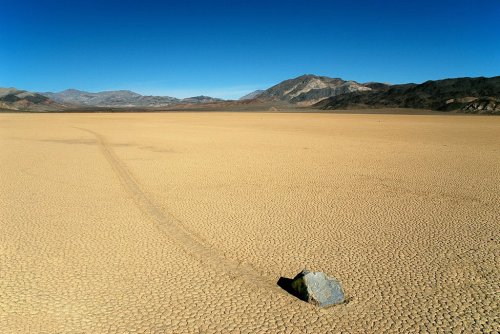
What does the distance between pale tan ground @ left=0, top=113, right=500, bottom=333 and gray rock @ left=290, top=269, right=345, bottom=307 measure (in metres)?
0.13

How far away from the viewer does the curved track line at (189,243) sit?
14.7ft

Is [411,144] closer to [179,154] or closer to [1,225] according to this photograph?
[179,154]

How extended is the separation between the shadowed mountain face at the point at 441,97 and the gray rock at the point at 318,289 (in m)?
65.6

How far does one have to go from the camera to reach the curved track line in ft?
14.7

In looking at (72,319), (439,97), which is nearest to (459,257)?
(72,319)

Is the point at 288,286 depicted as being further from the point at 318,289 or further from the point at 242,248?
the point at 242,248

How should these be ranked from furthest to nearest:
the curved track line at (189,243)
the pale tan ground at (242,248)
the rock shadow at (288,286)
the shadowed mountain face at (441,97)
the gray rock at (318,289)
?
the shadowed mountain face at (441,97)
the curved track line at (189,243)
the rock shadow at (288,286)
the gray rock at (318,289)
the pale tan ground at (242,248)

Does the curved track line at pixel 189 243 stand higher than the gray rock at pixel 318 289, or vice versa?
the gray rock at pixel 318 289

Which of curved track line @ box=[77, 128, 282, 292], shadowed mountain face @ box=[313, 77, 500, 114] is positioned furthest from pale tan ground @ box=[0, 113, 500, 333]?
shadowed mountain face @ box=[313, 77, 500, 114]

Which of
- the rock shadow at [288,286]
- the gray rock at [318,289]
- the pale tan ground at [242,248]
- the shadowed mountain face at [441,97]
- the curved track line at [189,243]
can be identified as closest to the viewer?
the pale tan ground at [242,248]

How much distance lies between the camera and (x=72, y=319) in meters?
3.54

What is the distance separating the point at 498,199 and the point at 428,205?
5.38ft

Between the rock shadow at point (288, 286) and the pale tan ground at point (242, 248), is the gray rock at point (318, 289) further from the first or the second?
the pale tan ground at point (242, 248)

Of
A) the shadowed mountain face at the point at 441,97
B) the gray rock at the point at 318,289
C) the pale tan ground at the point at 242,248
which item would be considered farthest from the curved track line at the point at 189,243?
the shadowed mountain face at the point at 441,97
